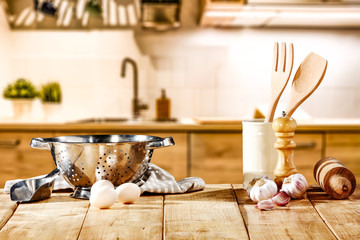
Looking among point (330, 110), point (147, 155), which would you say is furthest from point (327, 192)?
point (330, 110)

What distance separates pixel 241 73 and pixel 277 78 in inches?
74.3

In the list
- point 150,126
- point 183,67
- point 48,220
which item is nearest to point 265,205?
point 48,220

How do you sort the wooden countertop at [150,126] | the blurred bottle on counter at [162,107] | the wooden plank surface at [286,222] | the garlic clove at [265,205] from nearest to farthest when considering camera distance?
1. the wooden plank surface at [286,222]
2. the garlic clove at [265,205]
3. the wooden countertop at [150,126]
4. the blurred bottle on counter at [162,107]

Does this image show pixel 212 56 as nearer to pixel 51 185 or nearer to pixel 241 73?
pixel 241 73

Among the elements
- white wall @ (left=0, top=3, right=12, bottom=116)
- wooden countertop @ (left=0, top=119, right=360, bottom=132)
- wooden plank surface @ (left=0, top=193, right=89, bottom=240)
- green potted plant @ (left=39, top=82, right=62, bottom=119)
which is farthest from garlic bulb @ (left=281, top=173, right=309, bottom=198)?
white wall @ (left=0, top=3, right=12, bottom=116)

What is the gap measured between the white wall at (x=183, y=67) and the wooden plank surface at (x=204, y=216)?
6.10 feet

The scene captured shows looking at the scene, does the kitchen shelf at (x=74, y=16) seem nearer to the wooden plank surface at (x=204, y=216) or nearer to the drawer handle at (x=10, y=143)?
the drawer handle at (x=10, y=143)

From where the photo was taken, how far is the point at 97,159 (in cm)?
80

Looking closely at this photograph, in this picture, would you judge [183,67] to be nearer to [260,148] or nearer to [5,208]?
[260,148]

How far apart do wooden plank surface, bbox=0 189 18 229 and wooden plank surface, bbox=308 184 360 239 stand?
539 mm

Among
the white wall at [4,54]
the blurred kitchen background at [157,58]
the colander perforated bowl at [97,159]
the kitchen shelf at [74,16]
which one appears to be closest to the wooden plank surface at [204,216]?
the colander perforated bowl at [97,159]

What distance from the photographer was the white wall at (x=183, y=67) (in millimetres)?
2676

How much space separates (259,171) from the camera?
867mm

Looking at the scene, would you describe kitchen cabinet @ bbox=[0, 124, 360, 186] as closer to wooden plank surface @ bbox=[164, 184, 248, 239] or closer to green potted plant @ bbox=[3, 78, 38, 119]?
green potted plant @ bbox=[3, 78, 38, 119]
